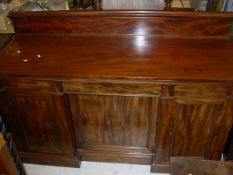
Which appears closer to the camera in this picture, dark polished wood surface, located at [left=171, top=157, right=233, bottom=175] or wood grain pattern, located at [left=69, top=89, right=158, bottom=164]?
dark polished wood surface, located at [left=171, top=157, right=233, bottom=175]

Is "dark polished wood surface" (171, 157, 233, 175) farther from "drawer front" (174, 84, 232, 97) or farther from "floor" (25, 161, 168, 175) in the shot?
"floor" (25, 161, 168, 175)

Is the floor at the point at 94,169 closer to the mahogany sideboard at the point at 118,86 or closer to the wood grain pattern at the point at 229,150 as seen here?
the mahogany sideboard at the point at 118,86

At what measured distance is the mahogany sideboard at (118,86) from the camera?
111cm

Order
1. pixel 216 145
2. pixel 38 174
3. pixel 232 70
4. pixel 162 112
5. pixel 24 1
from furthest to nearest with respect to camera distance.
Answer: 1. pixel 24 1
2. pixel 38 174
3. pixel 216 145
4. pixel 162 112
5. pixel 232 70

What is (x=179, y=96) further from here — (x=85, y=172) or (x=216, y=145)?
(x=85, y=172)

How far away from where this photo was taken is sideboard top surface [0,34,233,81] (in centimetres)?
109

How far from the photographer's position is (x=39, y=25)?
4.71ft

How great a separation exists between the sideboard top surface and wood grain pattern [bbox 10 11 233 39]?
0.14 feet

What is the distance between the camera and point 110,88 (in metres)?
1.15

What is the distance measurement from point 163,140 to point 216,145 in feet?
1.00

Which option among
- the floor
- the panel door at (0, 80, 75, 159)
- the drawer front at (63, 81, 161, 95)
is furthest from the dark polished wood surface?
the panel door at (0, 80, 75, 159)

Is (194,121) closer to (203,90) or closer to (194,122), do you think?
(194,122)

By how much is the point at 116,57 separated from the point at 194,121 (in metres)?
0.54

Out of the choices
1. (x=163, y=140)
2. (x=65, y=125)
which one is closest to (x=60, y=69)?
(x=65, y=125)
